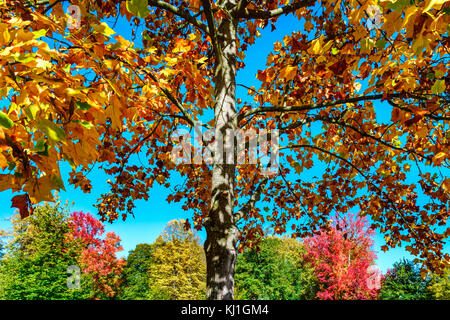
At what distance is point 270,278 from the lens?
92.0 ft

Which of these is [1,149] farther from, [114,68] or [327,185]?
[327,185]

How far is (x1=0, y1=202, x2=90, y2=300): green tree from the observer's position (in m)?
14.6

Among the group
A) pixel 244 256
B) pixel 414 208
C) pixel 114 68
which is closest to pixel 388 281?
pixel 244 256

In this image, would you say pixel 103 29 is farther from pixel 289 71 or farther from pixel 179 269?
pixel 179 269

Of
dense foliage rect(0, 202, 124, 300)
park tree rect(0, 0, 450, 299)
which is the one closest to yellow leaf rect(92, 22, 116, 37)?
park tree rect(0, 0, 450, 299)

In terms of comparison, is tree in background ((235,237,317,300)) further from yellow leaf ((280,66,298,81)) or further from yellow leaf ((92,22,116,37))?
yellow leaf ((92,22,116,37))

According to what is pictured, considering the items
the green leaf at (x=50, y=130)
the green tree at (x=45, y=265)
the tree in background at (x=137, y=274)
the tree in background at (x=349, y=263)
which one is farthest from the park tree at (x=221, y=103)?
the tree in background at (x=137, y=274)

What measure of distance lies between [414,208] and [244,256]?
25123 millimetres

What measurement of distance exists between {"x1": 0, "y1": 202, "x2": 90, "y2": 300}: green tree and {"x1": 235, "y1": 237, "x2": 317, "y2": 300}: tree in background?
52.5 ft

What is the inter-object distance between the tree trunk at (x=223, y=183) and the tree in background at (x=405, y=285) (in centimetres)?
2622

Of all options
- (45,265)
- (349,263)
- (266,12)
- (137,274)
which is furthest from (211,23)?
(137,274)

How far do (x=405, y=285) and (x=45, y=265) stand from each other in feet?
93.9

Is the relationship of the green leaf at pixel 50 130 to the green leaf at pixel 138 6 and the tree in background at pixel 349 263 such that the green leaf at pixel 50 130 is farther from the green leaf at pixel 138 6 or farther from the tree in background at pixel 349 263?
the tree in background at pixel 349 263
